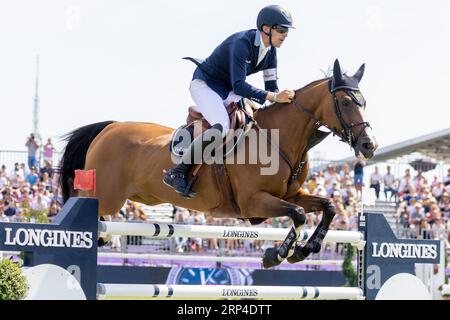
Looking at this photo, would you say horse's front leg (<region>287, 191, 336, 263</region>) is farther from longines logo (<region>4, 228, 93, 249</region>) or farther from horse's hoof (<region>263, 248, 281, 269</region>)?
longines logo (<region>4, 228, 93, 249</region>)

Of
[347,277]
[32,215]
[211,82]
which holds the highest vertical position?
[211,82]

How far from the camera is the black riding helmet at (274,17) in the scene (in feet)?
22.8

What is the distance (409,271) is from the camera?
7.44 meters

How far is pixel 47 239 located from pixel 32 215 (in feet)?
27.4

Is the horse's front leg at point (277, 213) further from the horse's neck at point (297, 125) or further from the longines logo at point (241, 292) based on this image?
the horse's neck at point (297, 125)

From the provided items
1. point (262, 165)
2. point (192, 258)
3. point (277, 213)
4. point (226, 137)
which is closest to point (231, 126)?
point (226, 137)

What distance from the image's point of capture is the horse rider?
6936 mm

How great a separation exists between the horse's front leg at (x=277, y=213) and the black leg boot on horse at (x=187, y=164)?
1.85 feet

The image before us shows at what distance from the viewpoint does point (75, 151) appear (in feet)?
27.9

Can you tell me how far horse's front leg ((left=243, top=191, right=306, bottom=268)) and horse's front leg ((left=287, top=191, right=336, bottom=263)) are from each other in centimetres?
11

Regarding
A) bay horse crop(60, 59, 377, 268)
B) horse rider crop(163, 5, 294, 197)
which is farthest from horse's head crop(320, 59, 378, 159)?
horse rider crop(163, 5, 294, 197)

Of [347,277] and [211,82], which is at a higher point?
[211,82]
